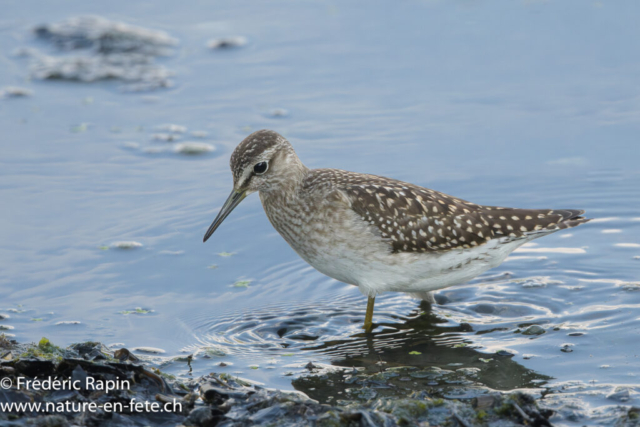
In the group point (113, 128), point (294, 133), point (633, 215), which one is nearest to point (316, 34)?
point (294, 133)

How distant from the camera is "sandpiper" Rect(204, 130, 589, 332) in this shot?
317 inches

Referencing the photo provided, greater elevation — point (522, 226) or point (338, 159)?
point (338, 159)

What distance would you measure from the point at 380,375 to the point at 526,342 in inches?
59.2

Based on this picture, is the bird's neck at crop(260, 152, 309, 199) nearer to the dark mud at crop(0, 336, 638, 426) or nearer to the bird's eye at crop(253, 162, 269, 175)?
the bird's eye at crop(253, 162, 269, 175)

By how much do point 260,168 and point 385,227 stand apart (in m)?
1.41

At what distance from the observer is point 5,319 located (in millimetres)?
8102

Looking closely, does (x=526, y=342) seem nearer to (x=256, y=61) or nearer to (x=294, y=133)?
(x=294, y=133)

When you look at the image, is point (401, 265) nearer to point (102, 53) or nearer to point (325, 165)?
point (325, 165)

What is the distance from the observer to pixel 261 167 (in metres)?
8.34

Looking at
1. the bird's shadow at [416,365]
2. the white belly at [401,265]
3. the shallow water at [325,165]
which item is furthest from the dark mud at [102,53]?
the bird's shadow at [416,365]

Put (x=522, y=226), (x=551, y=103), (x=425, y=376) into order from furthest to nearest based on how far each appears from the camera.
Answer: (x=551, y=103)
(x=522, y=226)
(x=425, y=376)

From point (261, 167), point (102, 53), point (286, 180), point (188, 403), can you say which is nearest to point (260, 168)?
point (261, 167)

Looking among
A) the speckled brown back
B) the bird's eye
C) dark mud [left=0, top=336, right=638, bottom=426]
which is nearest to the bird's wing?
the speckled brown back

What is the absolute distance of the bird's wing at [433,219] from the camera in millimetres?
8062
